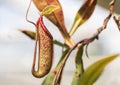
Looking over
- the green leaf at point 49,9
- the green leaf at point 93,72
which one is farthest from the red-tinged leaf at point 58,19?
the green leaf at point 93,72

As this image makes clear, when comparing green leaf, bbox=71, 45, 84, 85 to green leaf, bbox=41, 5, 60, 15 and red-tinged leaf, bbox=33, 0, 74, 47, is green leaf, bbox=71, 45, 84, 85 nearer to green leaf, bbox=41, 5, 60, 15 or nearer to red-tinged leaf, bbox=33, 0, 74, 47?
red-tinged leaf, bbox=33, 0, 74, 47

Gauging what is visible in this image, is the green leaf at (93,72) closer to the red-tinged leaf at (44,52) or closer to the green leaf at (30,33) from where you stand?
the red-tinged leaf at (44,52)

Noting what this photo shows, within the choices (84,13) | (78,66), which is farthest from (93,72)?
(84,13)

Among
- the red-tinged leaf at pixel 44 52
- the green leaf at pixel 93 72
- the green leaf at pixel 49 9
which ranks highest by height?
the green leaf at pixel 49 9

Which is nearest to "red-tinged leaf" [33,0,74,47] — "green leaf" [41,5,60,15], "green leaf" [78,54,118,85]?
"green leaf" [41,5,60,15]

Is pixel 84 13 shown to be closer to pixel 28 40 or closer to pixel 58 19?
pixel 58 19

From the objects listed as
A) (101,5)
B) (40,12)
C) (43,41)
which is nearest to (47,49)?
(43,41)
